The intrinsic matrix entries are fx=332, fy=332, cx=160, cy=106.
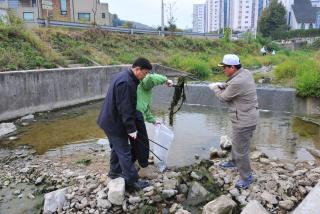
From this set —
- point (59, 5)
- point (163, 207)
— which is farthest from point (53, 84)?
point (59, 5)

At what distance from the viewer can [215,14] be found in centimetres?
11919

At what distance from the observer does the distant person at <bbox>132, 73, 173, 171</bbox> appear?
15.8ft

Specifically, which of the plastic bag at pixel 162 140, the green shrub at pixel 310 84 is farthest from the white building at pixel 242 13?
the plastic bag at pixel 162 140

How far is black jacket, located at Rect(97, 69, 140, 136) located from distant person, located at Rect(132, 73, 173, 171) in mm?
439

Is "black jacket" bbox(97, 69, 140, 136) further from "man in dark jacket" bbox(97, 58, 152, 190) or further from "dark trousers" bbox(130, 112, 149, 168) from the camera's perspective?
"dark trousers" bbox(130, 112, 149, 168)

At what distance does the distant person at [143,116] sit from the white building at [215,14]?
110420 millimetres

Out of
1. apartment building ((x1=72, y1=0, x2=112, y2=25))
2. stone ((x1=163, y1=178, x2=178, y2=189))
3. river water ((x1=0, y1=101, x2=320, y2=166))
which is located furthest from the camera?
apartment building ((x1=72, y1=0, x2=112, y2=25))

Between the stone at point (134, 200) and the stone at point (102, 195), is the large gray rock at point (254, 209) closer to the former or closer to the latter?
the stone at point (134, 200)

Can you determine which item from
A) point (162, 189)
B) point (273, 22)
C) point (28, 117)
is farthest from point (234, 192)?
point (273, 22)

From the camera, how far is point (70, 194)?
15.1 ft

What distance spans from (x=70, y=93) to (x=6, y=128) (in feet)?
10.8

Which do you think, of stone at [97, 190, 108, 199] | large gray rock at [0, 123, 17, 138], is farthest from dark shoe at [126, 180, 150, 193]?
large gray rock at [0, 123, 17, 138]

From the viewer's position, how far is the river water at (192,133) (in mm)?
6922

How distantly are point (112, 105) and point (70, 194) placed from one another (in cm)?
142
